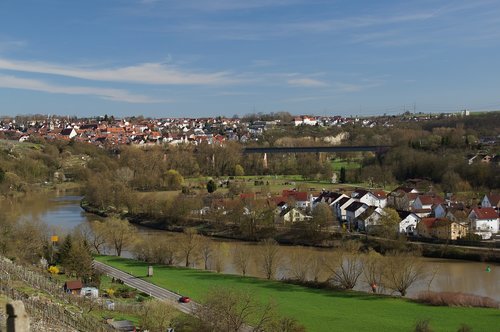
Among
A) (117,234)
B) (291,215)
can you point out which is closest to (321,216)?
(291,215)

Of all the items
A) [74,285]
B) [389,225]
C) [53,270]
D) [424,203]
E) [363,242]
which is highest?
[424,203]

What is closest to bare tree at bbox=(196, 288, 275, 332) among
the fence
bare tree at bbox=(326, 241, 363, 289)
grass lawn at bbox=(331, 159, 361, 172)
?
the fence

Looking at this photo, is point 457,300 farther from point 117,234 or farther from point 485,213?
point 117,234

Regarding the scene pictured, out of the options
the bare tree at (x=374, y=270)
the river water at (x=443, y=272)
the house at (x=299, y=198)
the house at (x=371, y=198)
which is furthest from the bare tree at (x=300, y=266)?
the house at (x=371, y=198)

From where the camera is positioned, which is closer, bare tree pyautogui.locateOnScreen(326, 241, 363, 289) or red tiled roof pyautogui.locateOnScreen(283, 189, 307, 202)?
bare tree pyautogui.locateOnScreen(326, 241, 363, 289)

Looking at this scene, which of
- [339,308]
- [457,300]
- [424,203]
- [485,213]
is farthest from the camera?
[424,203]

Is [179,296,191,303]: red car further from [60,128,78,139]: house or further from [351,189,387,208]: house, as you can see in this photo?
[60,128,78,139]: house

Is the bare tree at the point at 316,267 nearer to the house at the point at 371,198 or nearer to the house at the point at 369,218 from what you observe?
the house at the point at 369,218
